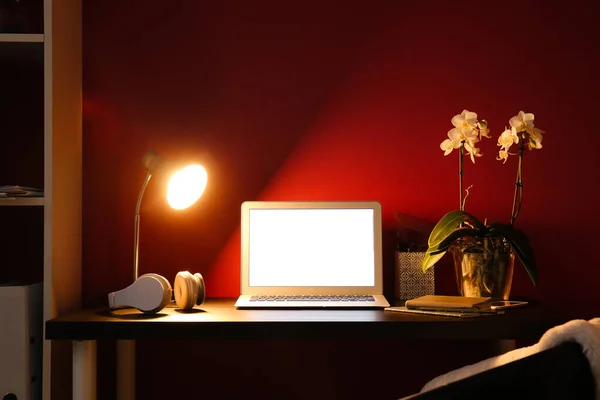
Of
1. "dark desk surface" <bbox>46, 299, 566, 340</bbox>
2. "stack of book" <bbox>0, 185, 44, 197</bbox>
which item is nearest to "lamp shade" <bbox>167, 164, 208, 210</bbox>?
"stack of book" <bbox>0, 185, 44, 197</bbox>

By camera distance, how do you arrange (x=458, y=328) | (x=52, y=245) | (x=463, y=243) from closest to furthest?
1. (x=458, y=328)
2. (x=52, y=245)
3. (x=463, y=243)

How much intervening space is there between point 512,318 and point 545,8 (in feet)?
3.57

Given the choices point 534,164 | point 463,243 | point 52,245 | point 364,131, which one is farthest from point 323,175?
point 52,245

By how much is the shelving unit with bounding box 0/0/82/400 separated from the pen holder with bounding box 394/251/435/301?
1006mm

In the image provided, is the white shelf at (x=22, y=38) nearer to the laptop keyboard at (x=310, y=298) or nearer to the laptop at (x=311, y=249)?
the laptop at (x=311, y=249)

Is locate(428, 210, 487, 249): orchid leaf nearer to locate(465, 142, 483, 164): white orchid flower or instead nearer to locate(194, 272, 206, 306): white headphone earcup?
locate(465, 142, 483, 164): white orchid flower

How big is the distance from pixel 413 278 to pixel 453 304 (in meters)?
0.32

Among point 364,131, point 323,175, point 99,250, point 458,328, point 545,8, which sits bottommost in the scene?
point 458,328

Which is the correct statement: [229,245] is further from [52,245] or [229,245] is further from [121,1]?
[121,1]

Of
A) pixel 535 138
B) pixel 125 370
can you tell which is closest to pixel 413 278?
pixel 535 138

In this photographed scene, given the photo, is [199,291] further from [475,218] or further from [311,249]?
[475,218]

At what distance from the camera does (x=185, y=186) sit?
221cm

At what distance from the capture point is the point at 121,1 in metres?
2.33

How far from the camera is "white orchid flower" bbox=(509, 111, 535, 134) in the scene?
207 cm
